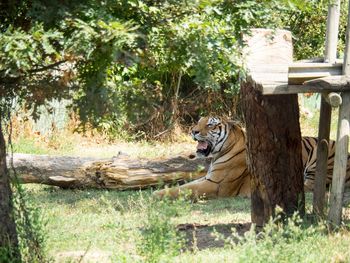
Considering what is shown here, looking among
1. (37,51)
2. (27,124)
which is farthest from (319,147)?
(27,124)

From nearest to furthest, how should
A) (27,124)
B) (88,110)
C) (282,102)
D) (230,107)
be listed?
(88,110), (282,102), (27,124), (230,107)

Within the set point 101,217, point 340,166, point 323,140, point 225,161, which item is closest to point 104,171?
point 225,161

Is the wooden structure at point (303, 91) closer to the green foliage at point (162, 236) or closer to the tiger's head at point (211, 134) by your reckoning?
the green foliage at point (162, 236)

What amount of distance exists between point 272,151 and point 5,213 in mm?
3299

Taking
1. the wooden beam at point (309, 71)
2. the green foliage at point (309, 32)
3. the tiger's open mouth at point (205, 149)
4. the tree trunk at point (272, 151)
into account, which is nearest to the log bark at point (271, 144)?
the tree trunk at point (272, 151)

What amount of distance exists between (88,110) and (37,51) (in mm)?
485

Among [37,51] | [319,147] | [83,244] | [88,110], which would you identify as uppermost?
[37,51]

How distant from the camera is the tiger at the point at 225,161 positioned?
1080 cm

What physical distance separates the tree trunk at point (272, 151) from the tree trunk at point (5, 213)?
10.3 ft

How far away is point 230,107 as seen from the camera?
1706 cm

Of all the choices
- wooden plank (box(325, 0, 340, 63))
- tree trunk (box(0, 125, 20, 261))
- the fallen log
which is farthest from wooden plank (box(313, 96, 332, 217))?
tree trunk (box(0, 125, 20, 261))

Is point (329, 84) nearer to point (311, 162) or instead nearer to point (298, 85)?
point (298, 85)

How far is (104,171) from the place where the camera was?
11188mm

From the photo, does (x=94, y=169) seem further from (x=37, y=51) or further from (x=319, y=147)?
(x=37, y=51)
